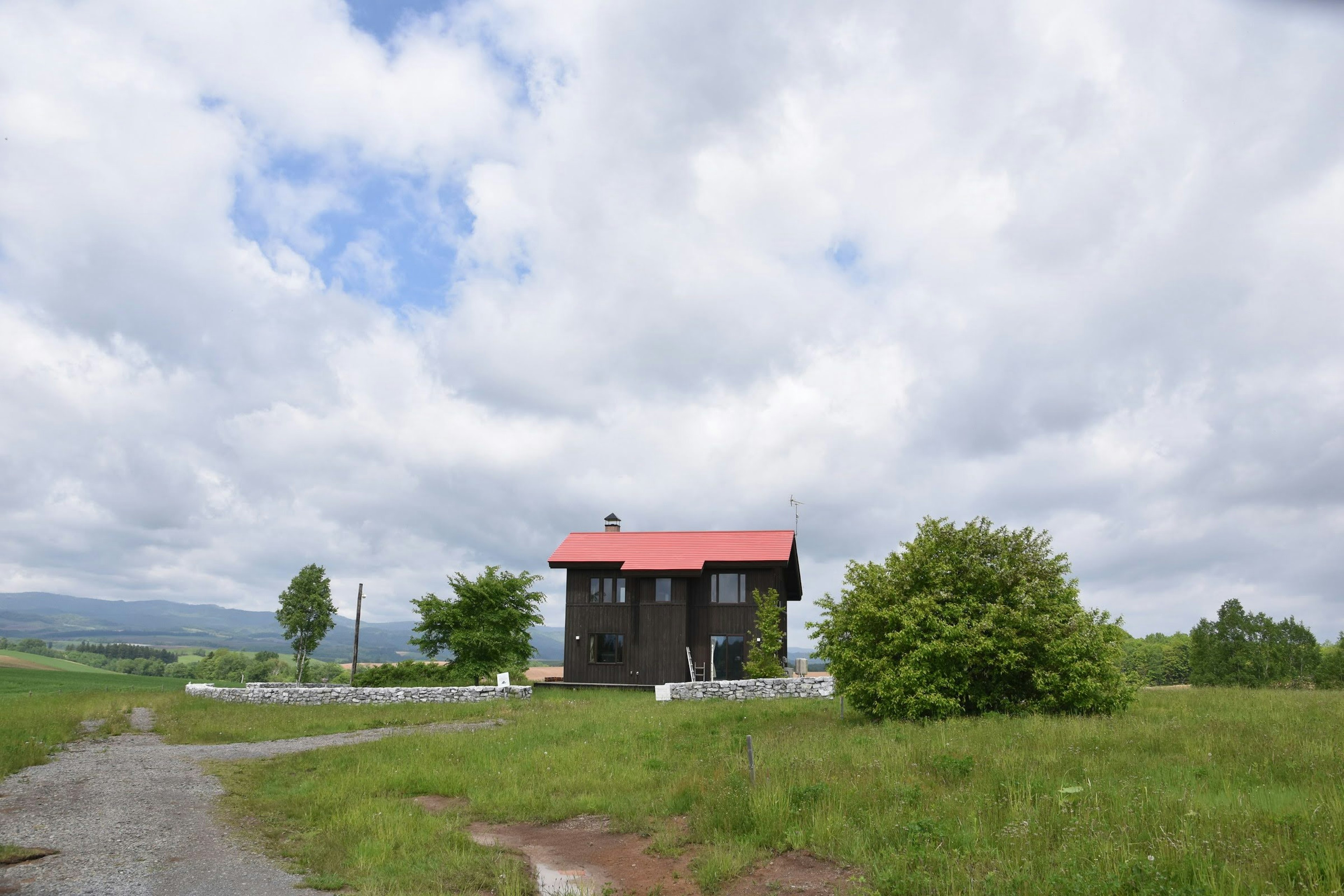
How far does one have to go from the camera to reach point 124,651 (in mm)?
131500

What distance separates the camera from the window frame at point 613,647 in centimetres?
3978

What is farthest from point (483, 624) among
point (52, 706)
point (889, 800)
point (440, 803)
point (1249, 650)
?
point (1249, 650)

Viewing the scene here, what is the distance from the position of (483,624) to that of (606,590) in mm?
6976

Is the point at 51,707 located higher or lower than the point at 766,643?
lower

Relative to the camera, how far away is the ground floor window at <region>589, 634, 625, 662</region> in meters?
39.9

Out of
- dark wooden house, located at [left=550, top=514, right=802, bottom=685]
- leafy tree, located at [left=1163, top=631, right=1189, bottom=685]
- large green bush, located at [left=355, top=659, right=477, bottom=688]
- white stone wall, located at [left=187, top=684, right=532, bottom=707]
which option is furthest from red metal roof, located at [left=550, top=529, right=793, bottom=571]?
leafy tree, located at [left=1163, top=631, right=1189, bottom=685]

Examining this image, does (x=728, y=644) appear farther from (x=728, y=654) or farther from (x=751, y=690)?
(x=751, y=690)

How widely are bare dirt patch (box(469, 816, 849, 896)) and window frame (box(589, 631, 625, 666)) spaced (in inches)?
1095

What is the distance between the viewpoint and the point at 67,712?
84.2 feet

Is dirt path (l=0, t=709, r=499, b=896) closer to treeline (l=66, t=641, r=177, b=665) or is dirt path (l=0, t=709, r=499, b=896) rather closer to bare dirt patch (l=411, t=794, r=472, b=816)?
bare dirt patch (l=411, t=794, r=472, b=816)

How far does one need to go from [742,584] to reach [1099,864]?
32768 millimetres

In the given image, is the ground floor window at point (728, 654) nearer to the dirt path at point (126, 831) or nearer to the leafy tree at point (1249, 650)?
the dirt path at point (126, 831)

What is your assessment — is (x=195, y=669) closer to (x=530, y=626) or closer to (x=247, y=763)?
(x=530, y=626)

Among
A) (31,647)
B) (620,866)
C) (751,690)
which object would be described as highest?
(620,866)
